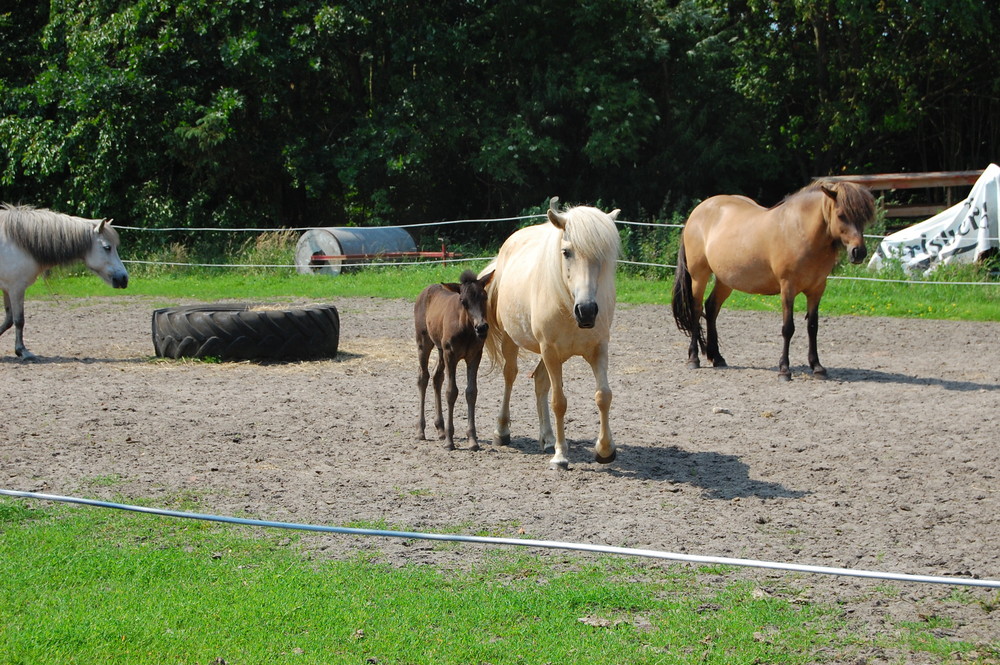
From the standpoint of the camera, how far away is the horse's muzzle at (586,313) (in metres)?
6.04

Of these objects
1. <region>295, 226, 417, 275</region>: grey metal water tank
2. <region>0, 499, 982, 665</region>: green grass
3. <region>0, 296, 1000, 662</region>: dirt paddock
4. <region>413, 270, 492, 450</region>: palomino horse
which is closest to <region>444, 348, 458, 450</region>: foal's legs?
<region>413, 270, 492, 450</region>: palomino horse

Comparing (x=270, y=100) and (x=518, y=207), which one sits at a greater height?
(x=270, y=100)

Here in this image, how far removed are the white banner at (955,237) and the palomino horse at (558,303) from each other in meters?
11.9

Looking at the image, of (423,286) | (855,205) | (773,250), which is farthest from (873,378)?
(423,286)

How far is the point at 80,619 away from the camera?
3965 mm

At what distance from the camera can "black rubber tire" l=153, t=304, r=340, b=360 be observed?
35.8 feet

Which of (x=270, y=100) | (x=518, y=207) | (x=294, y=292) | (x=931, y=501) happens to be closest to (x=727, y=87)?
(x=518, y=207)

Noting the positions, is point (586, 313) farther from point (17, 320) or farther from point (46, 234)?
point (17, 320)

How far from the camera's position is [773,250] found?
10367 mm

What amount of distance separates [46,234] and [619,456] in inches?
303

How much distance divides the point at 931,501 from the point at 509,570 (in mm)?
2764

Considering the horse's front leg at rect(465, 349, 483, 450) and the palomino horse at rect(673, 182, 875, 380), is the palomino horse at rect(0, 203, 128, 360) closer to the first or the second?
the horse's front leg at rect(465, 349, 483, 450)

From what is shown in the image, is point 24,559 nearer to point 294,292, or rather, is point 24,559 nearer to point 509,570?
point 509,570

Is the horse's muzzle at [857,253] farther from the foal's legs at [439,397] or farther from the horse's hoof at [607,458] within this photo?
the foal's legs at [439,397]
